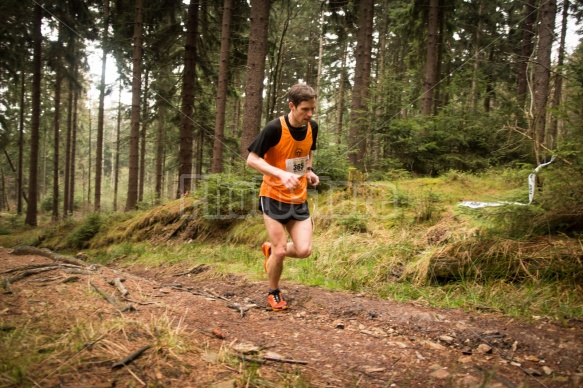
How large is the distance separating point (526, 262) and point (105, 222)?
1210 centimetres

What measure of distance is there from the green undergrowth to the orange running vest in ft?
5.11

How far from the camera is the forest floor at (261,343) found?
1.79 metres

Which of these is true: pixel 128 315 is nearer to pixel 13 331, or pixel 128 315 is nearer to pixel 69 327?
pixel 69 327

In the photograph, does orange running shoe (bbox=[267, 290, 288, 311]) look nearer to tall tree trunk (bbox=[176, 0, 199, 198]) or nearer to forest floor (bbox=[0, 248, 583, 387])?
forest floor (bbox=[0, 248, 583, 387])

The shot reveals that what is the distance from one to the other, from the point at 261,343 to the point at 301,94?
237 centimetres

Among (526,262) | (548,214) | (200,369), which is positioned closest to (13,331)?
(200,369)

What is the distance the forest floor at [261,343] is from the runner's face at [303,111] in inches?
82.7

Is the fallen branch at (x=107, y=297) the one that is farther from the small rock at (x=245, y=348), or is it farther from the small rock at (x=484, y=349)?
the small rock at (x=484, y=349)

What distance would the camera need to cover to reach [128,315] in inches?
104

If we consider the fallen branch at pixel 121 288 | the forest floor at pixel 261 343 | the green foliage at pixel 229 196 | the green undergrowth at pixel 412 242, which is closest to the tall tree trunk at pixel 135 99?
the green undergrowth at pixel 412 242

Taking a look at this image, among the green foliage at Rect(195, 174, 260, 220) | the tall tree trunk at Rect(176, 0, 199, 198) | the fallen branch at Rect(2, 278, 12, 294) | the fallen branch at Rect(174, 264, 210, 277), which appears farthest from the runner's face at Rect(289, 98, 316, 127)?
the tall tree trunk at Rect(176, 0, 199, 198)

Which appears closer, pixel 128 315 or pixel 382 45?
pixel 128 315

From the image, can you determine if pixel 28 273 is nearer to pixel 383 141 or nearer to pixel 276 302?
pixel 276 302

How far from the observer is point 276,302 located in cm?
387
